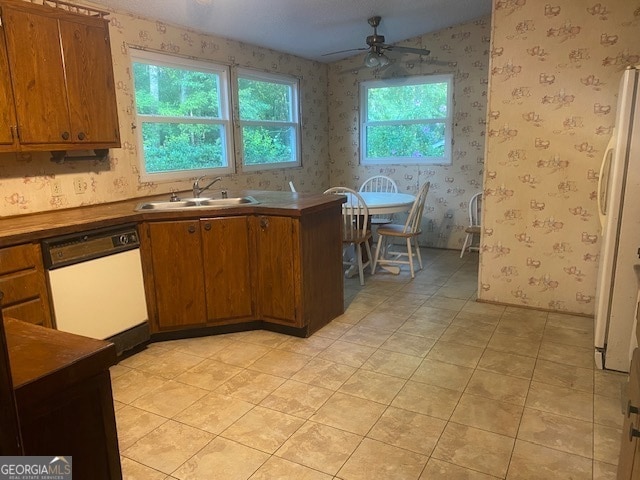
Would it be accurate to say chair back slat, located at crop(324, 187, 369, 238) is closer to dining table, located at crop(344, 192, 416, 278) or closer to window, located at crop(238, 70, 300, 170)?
dining table, located at crop(344, 192, 416, 278)

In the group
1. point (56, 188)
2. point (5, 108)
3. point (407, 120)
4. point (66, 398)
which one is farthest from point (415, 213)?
point (66, 398)

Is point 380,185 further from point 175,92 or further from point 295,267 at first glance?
point 295,267

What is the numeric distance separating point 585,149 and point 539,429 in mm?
2032

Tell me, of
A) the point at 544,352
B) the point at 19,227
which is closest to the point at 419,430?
the point at 544,352

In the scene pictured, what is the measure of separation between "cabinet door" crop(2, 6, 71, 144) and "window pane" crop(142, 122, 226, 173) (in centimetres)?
100

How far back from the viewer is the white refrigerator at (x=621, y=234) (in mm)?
2322

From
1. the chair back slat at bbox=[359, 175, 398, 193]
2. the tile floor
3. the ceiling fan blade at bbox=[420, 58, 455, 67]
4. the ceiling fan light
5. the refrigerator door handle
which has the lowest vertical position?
the tile floor

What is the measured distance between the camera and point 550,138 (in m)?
3.28

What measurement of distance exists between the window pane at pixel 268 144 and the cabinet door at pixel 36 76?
2110 mm

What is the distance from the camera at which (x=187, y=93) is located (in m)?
4.05

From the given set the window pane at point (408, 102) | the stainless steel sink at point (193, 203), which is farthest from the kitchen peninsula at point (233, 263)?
the window pane at point (408, 102)

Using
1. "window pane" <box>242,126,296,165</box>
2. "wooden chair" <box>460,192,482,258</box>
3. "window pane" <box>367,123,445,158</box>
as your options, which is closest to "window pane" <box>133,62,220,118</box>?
"window pane" <box>242,126,296,165</box>

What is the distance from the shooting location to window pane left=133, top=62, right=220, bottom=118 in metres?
3.67

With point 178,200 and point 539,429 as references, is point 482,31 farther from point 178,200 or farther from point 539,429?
point 539,429
